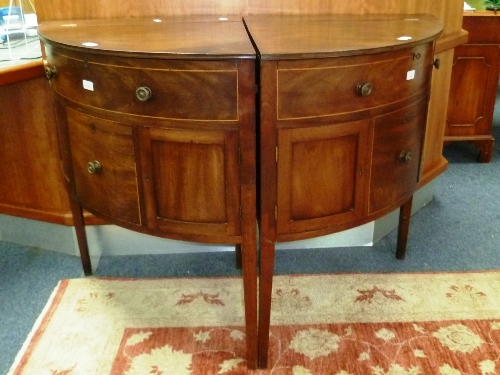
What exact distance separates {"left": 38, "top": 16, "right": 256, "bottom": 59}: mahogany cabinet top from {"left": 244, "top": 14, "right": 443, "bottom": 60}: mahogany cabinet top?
0.06 metres

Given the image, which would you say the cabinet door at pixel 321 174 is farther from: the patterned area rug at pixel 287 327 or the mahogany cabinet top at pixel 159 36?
the patterned area rug at pixel 287 327

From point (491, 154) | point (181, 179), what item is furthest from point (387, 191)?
point (491, 154)

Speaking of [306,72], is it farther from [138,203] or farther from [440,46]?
[440,46]

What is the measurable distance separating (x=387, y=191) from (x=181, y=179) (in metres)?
0.57

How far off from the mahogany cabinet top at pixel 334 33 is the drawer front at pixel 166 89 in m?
0.12

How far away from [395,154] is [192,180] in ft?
1.82

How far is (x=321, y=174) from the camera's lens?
139 cm

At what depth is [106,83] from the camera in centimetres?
136

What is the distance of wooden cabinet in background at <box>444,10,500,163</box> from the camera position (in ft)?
8.86

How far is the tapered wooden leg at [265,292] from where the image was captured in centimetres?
142

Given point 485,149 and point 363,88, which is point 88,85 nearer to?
point 363,88

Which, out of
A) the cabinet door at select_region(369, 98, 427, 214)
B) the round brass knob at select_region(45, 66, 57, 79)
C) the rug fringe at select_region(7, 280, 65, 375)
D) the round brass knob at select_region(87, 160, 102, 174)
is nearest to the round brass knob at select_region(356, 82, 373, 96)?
the cabinet door at select_region(369, 98, 427, 214)

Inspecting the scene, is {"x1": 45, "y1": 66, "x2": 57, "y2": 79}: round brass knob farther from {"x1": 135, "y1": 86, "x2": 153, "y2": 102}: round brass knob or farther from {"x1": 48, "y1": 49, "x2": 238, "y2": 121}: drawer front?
{"x1": 135, "y1": 86, "x2": 153, "y2": 102}: round brass knob

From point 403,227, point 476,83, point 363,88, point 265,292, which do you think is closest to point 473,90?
point 476,83
